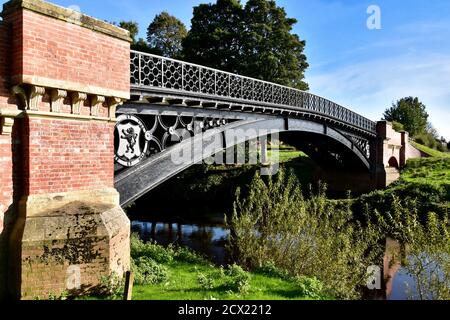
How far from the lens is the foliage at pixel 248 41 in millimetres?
31688

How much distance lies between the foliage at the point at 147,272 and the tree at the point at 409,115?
1786 inches

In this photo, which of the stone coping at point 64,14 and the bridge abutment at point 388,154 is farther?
the bridge abutment at point 388,154

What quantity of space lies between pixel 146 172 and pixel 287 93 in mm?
8240

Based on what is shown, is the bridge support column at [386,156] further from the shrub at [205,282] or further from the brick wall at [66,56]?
the brick wall at [66,56]

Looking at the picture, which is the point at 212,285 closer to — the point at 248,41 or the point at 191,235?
the point at 191,235

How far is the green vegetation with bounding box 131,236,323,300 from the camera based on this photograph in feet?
20.4

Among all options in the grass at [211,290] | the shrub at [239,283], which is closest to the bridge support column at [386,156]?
the grass at [211,290]

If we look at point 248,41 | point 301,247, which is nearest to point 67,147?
point 301,247

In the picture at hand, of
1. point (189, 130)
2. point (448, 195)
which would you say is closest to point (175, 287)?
point (189, 130)

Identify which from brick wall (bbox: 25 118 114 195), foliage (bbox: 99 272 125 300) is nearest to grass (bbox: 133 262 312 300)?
foliage (bbox: 99 272 125 300)

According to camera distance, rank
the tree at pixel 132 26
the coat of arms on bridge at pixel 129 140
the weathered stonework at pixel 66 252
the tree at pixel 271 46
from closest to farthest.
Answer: the weathered stonework at pixel 66 252 < the coat of arms on bridge at pixel 129 140 < the tree at pixel 271 46 < the tree at pixel 132 26

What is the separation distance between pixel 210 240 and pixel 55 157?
10.9 m

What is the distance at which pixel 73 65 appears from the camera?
5914mm
